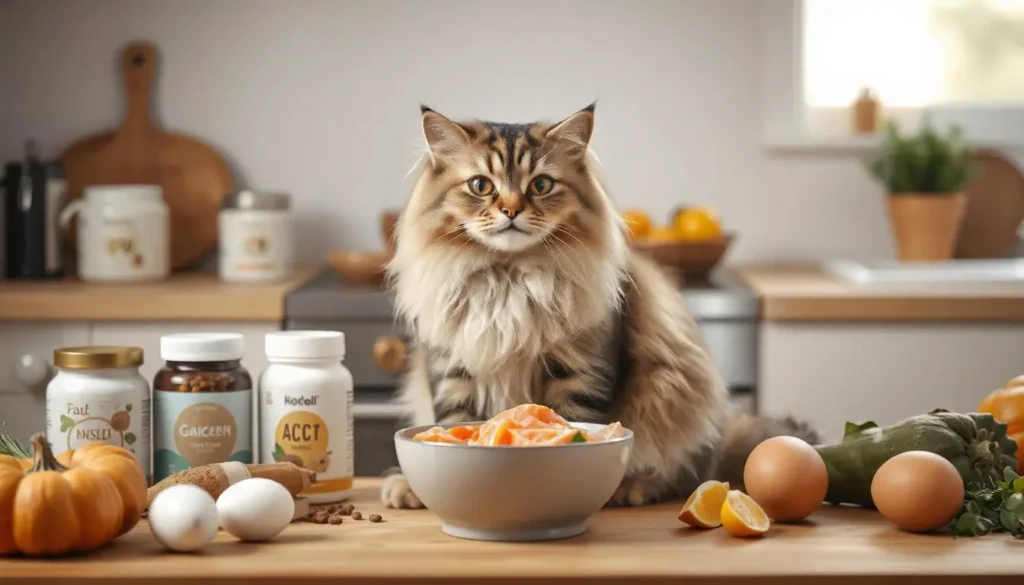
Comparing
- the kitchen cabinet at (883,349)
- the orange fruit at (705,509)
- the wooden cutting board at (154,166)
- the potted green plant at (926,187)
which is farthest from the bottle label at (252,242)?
the orange fruit at (705,509)

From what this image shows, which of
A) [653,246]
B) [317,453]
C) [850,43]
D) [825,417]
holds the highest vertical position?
[850,43]

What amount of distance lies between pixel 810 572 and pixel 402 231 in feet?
2.59

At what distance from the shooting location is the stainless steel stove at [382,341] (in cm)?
276

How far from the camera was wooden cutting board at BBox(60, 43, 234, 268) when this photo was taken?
3365mm

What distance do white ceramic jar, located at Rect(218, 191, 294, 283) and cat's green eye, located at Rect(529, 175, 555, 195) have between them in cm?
171

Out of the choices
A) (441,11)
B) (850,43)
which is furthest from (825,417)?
(441,11)

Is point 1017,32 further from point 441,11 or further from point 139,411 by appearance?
point 139,411

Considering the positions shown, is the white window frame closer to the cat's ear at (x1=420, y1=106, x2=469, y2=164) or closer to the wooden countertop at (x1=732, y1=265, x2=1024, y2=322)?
the wooden countertop at (x1=732, y1=265, x2=1024, y2=322)

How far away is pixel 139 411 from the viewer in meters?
1.31

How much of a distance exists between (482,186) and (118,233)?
1848 millimetres

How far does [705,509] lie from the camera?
48.7 inches

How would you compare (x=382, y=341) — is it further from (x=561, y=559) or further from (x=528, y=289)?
(x=561, y=559)

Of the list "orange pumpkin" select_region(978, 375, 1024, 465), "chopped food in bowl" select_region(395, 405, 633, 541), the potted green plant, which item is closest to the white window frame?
the potted green plant

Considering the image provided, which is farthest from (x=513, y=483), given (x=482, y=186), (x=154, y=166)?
(x=154, y=166)
